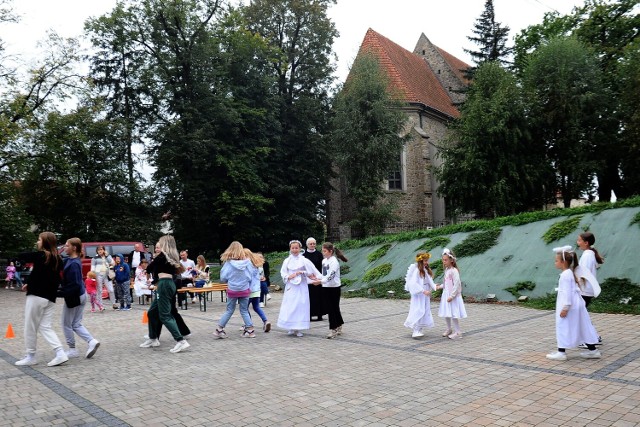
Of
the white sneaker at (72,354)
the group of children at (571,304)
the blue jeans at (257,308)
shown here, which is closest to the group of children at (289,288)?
the blue jeans at (257,308)

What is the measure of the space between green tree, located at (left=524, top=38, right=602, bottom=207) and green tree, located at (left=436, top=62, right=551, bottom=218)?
89 centimetres

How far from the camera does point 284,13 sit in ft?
115

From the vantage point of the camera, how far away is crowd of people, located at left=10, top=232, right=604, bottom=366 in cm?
695

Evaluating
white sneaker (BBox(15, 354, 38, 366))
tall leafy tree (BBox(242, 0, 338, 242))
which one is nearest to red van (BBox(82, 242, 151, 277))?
tall leafy tree (BBox(242, 0, 338, 242))

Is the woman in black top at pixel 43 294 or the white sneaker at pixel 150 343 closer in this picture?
the woman in black top at pixel 43 294

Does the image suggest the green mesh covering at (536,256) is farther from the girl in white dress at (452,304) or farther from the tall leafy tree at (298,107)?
the tall leafy tree at (298,107)

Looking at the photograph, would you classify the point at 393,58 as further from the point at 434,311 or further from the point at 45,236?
the point at 45,236

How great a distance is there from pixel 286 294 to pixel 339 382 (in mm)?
3952

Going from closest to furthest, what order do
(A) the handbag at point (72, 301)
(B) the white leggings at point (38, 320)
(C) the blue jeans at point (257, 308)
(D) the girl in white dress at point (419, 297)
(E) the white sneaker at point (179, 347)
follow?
1. (B) the white leggings at point (38, 320)
2. (A) the handbag at point (72, 301)
3. (E) the white sneaker at point (179, 347)
4. (D) the girl in white dress at point (419, 297)
5. (C) the blue jeans at point (257, 308)

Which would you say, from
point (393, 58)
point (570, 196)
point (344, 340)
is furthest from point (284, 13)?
point (344, 340)

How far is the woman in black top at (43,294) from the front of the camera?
723cm

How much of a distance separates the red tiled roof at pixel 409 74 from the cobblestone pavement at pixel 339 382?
1075 inches

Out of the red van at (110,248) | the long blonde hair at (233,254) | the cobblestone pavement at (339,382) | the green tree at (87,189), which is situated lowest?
the cobblestone pavement at (339,382)

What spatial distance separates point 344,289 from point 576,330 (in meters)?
12.2
